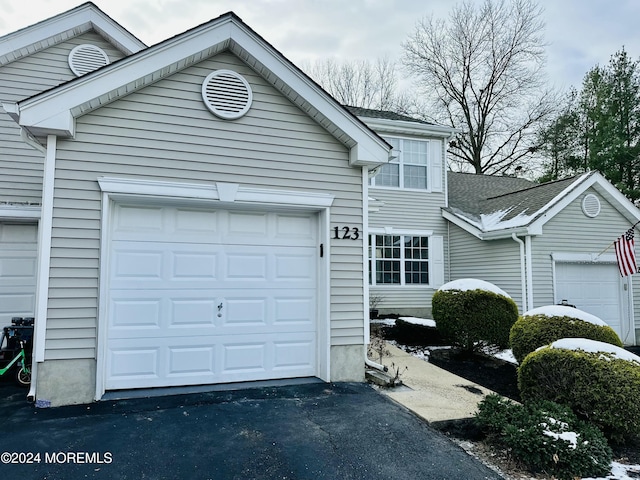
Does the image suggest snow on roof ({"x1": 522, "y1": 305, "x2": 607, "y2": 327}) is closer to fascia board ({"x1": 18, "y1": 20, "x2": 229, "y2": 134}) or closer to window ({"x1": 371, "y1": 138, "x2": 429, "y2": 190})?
fascia board ({"x1": 18, "y1": 20, "x2": 229, "y2": 134})

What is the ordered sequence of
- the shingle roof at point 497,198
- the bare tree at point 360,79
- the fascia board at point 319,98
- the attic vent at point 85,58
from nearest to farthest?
the fascia board at point 319,98
the attic vent at point 85,58
the shingle roof at point 497,198
the bare tree at point 360,79

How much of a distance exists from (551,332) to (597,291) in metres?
6.65

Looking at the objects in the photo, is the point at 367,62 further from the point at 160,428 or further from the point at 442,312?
the point at 160,428

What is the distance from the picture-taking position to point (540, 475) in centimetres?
340

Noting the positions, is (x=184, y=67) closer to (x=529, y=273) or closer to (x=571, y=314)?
(x=571, y=314)

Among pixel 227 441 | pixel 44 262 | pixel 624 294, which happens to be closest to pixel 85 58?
pixel 44 262

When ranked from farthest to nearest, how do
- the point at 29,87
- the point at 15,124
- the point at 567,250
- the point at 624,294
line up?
the point at 624,294, the point at 567,250, the point at 29,87, the point at 15,124

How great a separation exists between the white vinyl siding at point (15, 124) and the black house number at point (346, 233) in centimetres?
563

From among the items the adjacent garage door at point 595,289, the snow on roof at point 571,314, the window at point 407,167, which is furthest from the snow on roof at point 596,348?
the window at point 407,167

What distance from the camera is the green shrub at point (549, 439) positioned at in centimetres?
345

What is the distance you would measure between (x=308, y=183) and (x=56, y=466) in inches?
164

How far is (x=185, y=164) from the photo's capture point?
5.28 m

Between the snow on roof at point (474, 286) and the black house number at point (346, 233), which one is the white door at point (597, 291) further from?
the black house number at point (346, 233)

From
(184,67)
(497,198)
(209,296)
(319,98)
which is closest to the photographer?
(184,67)
